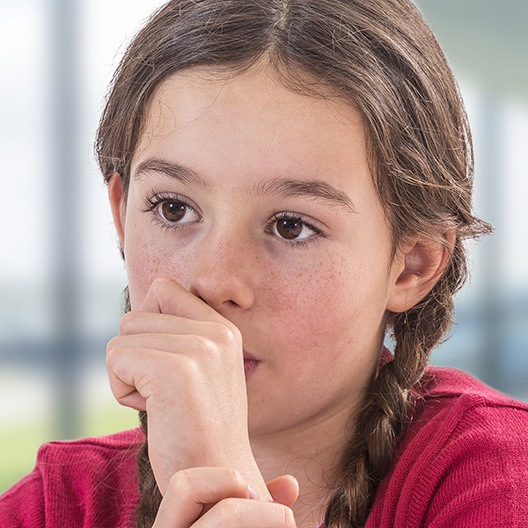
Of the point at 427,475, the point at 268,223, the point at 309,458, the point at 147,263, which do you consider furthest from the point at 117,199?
the point at 427,475

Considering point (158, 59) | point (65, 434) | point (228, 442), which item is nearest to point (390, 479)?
point (228, 442)

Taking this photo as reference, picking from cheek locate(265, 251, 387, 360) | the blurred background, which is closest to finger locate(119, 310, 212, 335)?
cheek locate(265, 251, 387, 360)

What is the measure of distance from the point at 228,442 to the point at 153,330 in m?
0.14

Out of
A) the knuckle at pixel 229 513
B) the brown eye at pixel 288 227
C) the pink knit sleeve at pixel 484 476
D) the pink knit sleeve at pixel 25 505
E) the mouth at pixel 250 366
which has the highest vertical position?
the brown eye at pixel 288 227

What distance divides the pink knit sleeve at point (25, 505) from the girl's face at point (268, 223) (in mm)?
330

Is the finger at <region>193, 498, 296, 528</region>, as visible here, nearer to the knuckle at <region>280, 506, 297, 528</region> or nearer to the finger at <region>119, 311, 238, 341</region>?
the knuckle at <region>280, 506, 297, 528</region>

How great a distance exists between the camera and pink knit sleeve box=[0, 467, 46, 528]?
120 centimetres

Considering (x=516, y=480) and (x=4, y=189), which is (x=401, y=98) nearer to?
(x=516, y=480)

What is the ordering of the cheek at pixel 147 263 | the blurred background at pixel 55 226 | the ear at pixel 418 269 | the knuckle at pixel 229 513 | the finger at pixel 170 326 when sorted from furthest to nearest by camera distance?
1. the blurred background at pixel 55 226
2. the ear at pixel 418 269
3. the cheek at pixel 147 263
4. the finger at pixel 170 326
5. the knuckle at pixel 229 513

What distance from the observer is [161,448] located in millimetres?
885

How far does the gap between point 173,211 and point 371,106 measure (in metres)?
0.25

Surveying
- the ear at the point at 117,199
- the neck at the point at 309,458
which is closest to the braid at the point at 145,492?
the neck at the point at 309,458

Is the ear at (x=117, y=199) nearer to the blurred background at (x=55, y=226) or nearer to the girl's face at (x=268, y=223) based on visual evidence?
the girl's face at (x=268, y=223)

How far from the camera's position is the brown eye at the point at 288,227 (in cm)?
99
